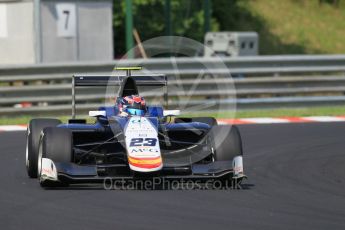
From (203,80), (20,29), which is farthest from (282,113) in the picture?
(20,29)

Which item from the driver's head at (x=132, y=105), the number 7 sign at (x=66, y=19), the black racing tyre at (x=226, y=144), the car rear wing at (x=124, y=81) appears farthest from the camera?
the number 7 sign at (x=66, y=19)

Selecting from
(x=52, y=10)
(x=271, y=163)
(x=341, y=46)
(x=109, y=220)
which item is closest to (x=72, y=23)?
(x=52, y=10)

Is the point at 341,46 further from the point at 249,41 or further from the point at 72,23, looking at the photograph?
the point at 72,23

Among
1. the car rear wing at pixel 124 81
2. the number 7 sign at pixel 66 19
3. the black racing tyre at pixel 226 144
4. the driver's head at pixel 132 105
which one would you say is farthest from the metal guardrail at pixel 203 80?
the black racing tyre at pixel 226 144

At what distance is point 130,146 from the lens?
34.6 feet

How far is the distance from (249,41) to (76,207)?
30.9 metres

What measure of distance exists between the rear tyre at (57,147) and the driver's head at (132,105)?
881 millimetres

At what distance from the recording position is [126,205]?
948 centimetres

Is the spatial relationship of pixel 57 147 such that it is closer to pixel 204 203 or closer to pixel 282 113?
pixel 204 203

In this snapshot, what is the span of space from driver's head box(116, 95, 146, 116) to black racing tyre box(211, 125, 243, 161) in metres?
0.86

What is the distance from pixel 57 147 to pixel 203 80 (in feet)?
32.5

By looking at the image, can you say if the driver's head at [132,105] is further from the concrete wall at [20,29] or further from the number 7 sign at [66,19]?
the number 7 sign at [66,19]

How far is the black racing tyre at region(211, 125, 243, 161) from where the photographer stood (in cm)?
1103

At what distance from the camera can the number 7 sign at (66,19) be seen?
2489 cm
